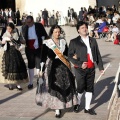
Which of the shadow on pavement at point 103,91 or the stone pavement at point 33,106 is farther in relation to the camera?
the shadow on pavement at point 103,91

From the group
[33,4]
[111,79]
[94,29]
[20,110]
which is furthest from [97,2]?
[20,110]

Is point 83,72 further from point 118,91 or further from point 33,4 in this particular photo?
point 33,4

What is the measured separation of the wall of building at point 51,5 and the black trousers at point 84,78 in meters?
27.4

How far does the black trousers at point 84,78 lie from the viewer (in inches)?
254

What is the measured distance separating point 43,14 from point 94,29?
12545mm

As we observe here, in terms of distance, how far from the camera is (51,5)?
112 ft

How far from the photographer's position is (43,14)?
32.0 metres

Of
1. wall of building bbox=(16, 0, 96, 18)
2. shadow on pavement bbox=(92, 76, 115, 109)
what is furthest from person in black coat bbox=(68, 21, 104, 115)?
wall of building bbox=(16, 0, 96, 18)

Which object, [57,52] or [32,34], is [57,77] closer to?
[57,52]

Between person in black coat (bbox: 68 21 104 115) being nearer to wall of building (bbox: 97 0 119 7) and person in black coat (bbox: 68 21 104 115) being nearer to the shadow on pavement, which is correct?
the shadow on pavement

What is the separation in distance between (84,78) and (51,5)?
92.7 ft

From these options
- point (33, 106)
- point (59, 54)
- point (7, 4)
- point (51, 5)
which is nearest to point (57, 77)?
point (59, 54)

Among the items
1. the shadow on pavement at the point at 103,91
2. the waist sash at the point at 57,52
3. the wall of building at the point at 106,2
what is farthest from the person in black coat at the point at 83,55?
the wall of building at the point at 106,2

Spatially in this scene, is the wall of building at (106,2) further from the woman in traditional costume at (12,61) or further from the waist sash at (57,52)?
the waist sash at (57,52)
